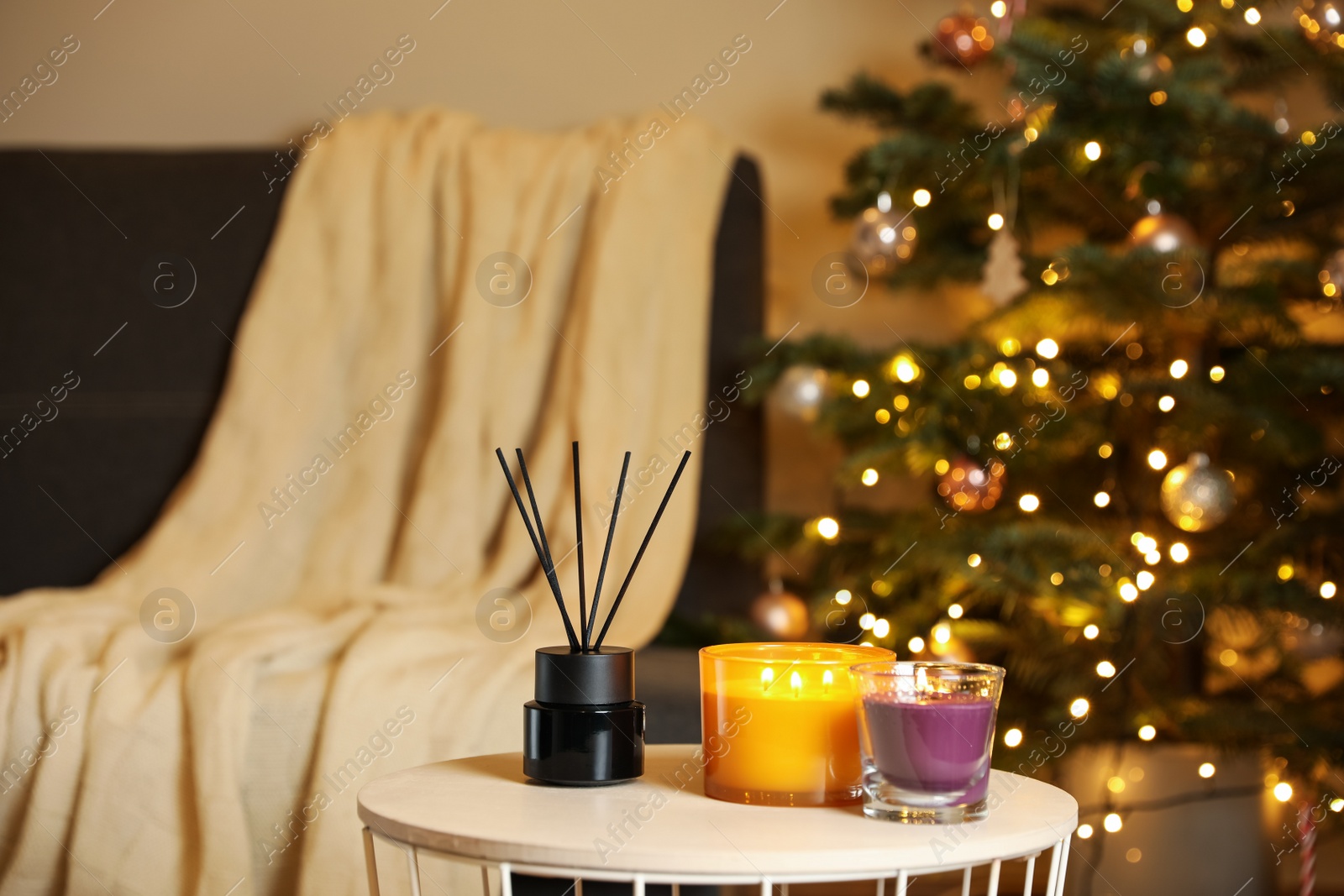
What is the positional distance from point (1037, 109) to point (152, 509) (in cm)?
140

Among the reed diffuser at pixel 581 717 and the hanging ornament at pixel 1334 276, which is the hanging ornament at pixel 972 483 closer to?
the hanging ornament at pixel 1334 276

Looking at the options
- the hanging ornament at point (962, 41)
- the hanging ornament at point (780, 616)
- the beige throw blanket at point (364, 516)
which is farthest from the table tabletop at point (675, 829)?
the hanging ornament at point (962, 41)

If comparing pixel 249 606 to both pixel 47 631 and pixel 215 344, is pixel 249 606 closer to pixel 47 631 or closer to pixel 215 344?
pixel 47 631

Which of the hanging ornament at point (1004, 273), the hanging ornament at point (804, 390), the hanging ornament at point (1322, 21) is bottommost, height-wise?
the hanging ornament at point (804, 390)

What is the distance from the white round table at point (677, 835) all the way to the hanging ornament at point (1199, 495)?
2.57 ft

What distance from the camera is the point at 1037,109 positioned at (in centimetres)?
151

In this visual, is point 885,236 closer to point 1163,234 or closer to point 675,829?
point 1163,234

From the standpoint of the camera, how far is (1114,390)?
1537 mm

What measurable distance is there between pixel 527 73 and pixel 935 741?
5.66 ft

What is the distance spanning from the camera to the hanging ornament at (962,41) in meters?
1.74

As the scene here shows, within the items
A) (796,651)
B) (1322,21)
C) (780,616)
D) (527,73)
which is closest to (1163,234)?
(1322,21)

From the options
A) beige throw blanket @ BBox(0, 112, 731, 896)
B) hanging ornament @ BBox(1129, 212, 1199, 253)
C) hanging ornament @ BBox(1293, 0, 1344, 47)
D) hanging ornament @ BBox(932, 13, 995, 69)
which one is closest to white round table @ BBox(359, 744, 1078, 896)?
beige throw blanket @ BBox(0, 112, 731, 896)

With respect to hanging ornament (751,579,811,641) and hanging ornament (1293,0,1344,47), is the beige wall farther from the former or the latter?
hanging ornament (1293,0,1344,47)

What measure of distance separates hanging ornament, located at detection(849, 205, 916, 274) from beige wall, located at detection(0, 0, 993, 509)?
1.00ft
